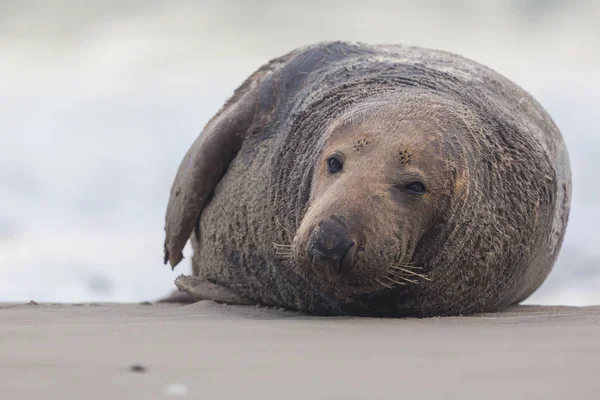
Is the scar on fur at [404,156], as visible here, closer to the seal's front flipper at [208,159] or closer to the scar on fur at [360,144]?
the scar on fur at [360,144]

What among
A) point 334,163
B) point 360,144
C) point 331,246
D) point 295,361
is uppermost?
point 360,144

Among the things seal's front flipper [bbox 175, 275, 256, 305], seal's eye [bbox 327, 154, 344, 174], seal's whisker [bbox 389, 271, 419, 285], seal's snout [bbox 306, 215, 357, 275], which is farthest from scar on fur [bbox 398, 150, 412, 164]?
seal's front flipper [bbox 175, 275, 256, 305]

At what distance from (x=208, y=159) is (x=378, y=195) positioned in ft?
9.04

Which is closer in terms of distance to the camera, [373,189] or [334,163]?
[373,189]

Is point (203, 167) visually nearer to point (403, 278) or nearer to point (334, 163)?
point (334, 163)

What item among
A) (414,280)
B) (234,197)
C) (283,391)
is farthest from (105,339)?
(234,197)

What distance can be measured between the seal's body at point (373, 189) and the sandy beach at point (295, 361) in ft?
2.46

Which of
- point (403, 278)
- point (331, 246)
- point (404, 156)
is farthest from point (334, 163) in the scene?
point (331, 246)

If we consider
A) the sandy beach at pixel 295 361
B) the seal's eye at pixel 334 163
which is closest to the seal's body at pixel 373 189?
the seal's eye at pixel 334 163

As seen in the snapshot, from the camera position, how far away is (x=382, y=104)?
6.70 metres

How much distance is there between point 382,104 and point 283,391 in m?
3.74

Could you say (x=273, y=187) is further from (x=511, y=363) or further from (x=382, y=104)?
(x=511, y=363)

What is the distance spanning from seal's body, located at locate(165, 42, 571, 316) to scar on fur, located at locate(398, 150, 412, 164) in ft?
0.05

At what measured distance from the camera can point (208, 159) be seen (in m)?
8.38
